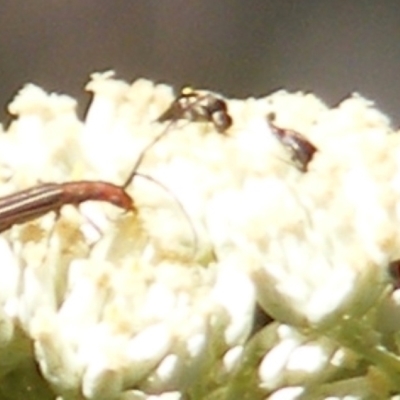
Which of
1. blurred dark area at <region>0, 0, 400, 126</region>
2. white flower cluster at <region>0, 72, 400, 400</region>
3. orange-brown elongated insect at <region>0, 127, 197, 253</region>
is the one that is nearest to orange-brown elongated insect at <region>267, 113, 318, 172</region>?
white flower cluster at <region>0, 72, 400, 400</region>

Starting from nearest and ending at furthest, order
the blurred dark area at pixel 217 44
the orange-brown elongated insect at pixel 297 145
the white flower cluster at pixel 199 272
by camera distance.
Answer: the white flower cluster at pixel 199 272, the orange-brown elongated insect at pixel 297 145, the blurred dark area at pixel 217 44

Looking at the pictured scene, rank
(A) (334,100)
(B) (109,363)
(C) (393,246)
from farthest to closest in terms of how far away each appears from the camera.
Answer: (A) (334,100) → (C) (393,246) → (B) (109,363)

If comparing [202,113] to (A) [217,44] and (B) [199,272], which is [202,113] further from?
(A) [217,44]

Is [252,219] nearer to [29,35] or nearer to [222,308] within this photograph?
[222,308]

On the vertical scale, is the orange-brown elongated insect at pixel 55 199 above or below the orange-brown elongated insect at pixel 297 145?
below

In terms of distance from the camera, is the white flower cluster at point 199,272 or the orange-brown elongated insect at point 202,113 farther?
the orange-brown elongated insect at point 202,113

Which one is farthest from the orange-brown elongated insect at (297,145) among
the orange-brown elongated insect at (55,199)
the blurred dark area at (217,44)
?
the blurred dark area at (217,44)

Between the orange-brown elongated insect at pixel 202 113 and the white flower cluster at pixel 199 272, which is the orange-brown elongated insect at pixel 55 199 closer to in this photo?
the white flower cluster at pixel 199 272

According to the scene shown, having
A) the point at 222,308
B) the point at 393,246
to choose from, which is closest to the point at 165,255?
the point at 222,308
